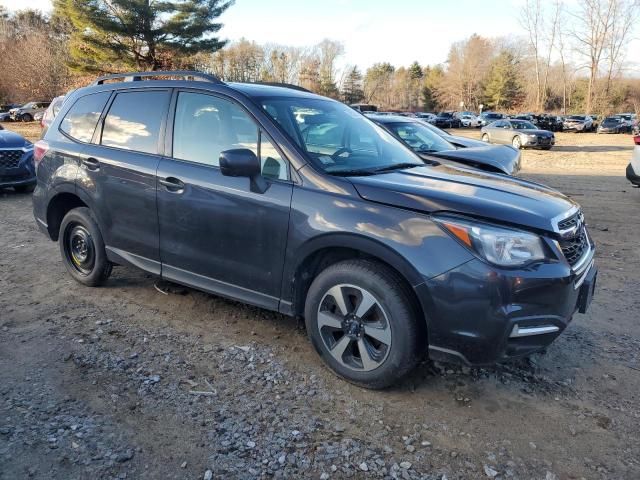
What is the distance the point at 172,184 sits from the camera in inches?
148

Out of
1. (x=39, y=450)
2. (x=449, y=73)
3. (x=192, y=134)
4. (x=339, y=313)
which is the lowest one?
(x=39, y=450)

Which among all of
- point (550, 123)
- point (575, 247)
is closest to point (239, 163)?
point (575, 247)

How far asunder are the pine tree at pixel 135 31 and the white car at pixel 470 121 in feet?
91.5

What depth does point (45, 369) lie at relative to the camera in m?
3.35

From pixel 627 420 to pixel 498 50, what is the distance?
300ft

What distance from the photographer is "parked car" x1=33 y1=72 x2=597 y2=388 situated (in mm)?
2781

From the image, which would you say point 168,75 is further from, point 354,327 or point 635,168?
point 635,168

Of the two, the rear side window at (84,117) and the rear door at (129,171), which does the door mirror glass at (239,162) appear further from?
the rear side window at (84,117)

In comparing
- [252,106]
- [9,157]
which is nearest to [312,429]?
[252,106]

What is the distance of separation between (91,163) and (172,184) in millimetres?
1062

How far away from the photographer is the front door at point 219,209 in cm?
336

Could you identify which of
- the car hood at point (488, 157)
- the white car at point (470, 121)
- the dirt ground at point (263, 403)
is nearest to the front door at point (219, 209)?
the dirt ground at point (263, 403)

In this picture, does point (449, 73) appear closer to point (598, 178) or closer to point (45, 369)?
point (598, 178)

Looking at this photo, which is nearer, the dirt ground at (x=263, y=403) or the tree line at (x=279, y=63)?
the dirt ground at (x=263, y=403)
